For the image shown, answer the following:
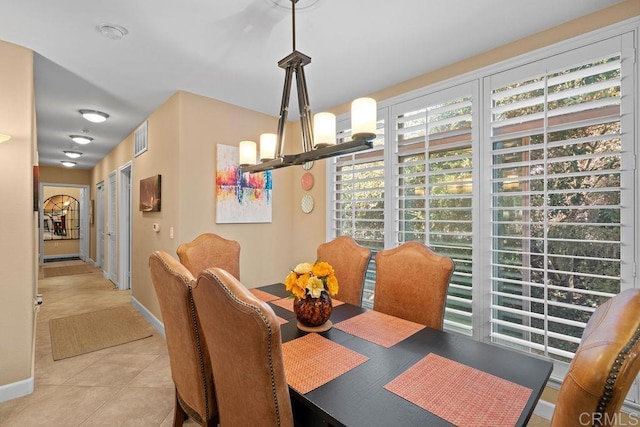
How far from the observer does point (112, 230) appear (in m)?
5.89

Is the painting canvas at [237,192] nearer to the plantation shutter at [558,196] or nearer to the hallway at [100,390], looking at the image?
the hallway at [100,390]

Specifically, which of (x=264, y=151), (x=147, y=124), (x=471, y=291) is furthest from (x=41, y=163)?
(x=471, y=291)

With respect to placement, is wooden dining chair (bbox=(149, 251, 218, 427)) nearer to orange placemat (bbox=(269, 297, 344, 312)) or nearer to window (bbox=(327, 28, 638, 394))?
orange placemat (bbox=(269, 297, 344, 312))

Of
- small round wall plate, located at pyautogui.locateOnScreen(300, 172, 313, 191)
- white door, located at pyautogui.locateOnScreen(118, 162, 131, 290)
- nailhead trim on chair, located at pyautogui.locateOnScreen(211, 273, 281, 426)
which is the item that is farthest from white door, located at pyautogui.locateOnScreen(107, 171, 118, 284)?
nailhead trim on chair, located at pyautogui.locateOnScreen(211, 273, 281, 426)


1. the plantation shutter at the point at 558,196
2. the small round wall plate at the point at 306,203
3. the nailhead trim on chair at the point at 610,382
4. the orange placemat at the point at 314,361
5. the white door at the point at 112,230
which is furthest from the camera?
the white door at the point at 112,230

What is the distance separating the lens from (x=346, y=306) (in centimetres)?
209

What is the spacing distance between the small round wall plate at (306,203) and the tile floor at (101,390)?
6.84 feet

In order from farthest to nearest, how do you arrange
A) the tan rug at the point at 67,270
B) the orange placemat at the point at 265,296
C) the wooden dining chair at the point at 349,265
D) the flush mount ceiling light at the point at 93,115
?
the tan rug at the point at 67,270 < the flush mount ceiling light at the point at 93,115 < the wooden dining chair at the point at 349,265 < the orange placemat at the point at 265,296

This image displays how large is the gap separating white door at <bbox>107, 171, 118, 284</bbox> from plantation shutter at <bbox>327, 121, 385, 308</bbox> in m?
4.38

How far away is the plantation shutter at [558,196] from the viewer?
181 cm

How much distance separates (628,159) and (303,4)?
6.78 ft

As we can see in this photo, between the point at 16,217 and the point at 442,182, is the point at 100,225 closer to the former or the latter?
the point at 16,217

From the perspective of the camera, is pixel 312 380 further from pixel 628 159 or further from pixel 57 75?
pixel 57 75

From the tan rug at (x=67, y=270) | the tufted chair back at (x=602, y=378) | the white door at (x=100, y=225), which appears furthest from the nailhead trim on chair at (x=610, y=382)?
the tan rug at (x=67, y=270)
